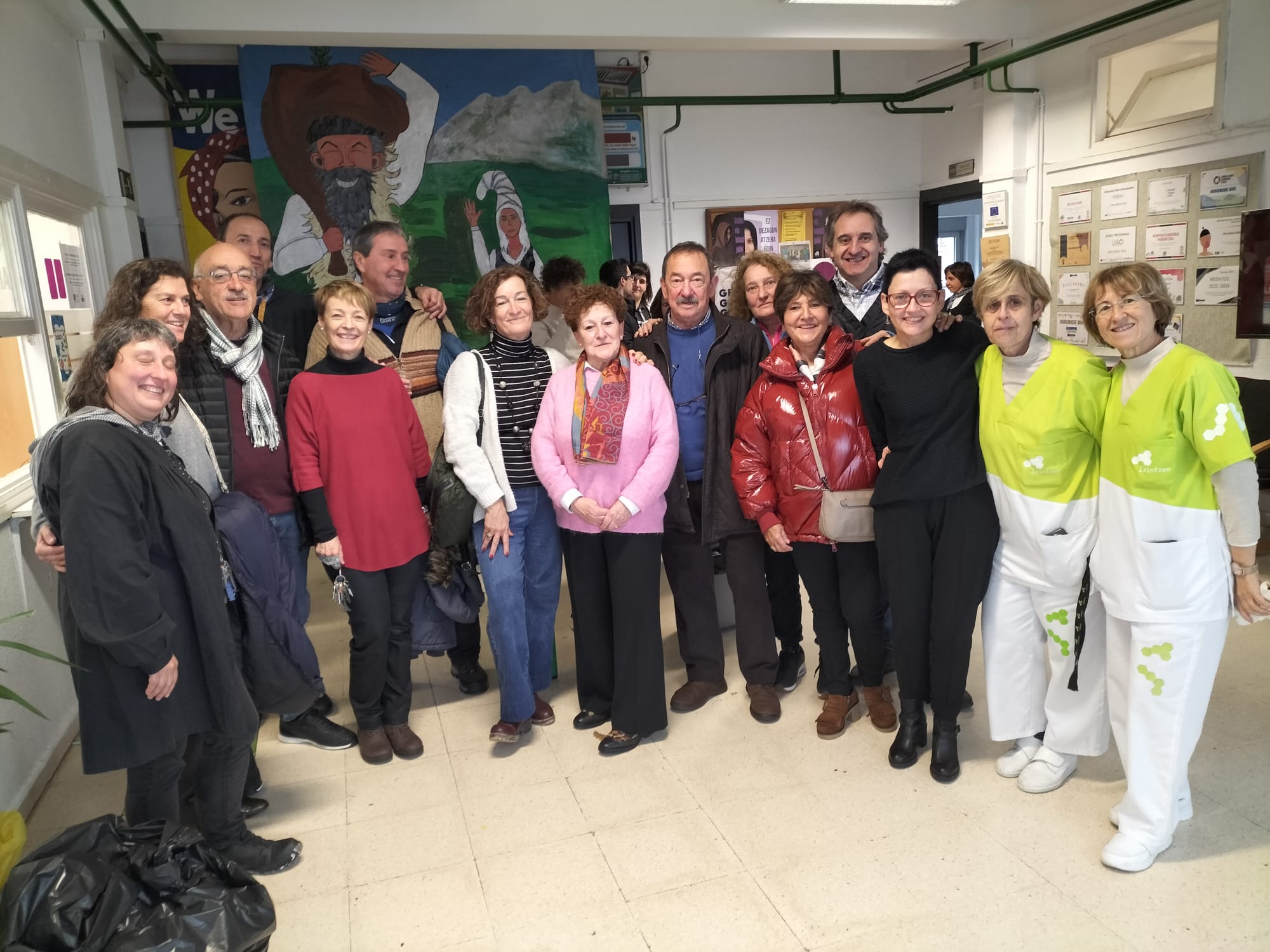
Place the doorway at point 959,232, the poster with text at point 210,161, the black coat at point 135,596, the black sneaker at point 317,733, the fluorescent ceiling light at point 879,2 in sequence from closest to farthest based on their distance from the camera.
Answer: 1. the black coat at point 135,596
2. the black sneaker at point 317,733
3. the fluorescent ceiling light at point 879,2
4. the poster with text at point 210,161
5. the doorway at point 959,232

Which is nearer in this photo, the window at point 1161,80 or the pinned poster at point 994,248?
the window at point 1161,80

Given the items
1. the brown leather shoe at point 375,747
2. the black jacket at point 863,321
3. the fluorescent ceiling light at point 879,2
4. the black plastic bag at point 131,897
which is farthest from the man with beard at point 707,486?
the fluorescent ceiling light at point 879,2

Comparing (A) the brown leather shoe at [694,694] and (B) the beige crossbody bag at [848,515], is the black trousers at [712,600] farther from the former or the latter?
(B) the beige crossbody bag at [848,515]

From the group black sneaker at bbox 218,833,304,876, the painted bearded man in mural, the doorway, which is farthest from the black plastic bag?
the doorway

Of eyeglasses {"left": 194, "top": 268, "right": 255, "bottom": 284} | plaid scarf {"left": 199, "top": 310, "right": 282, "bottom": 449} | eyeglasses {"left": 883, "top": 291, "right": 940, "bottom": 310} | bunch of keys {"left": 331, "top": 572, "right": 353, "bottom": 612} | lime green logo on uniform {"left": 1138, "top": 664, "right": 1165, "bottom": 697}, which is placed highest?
eyeglasses {"left": 194, "top": 268, "right": 255, "bottom": 284}

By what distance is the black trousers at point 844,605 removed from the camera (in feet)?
9.52

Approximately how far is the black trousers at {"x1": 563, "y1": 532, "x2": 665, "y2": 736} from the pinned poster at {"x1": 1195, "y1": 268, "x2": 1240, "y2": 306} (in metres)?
4.02

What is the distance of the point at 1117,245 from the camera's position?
5.66 meters

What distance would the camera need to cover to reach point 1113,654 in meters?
2.34

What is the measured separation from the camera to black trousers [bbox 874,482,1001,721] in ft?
8.40

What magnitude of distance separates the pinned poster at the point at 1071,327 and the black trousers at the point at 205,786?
18.9 feet

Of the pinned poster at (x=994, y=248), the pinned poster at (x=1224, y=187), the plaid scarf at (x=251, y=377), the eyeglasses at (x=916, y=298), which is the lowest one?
the plaid scarf at (x=251, y=377)

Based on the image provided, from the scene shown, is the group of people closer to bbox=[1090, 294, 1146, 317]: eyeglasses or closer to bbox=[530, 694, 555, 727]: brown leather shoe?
bbox=[1090, 294, 1146, 317]: eyeglasses

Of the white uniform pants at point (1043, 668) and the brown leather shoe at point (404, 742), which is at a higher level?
the white uniform pants at point (1043, 668)
